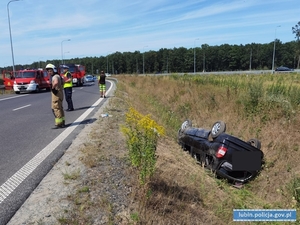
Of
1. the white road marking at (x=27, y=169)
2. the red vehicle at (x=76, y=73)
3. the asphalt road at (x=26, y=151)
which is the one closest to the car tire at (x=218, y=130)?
the asphalt road at (x=26, y=151)

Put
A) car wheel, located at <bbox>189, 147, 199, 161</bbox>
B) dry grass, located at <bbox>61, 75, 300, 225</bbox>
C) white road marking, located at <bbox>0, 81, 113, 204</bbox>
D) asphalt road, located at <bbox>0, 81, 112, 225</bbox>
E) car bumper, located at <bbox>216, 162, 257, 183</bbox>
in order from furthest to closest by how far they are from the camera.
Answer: car wheel, located at <bbox>189, 147, 199, 161</bbox>
car bumper, located at <bbox>216, 162, 257, 183</bbox>
white road marking, located at <bbox>0, 81, 113, 204</bbox>
asphalt road, located at <bbox>0, 81, 112, 225</bbox>
dry grass, located at <bbox>61, 75, 300, 225</bbox>

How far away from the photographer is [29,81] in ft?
77.0

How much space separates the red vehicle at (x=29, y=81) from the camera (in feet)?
76.2

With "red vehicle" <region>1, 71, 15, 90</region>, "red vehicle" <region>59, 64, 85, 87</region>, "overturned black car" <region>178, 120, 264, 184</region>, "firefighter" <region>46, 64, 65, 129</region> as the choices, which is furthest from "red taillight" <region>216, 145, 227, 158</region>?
"red vehicle" <region>59, 64, 85, 87</region>

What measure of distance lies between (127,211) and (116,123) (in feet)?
16.7

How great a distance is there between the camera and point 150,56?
120 metres

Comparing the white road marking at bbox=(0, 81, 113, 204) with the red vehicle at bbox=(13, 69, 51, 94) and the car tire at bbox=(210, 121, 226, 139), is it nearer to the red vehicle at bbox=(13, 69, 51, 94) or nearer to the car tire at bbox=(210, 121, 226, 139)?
the car tire at bbox=(210, 121, 226, 139)

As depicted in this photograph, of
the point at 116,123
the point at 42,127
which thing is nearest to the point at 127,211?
the point at 116,123

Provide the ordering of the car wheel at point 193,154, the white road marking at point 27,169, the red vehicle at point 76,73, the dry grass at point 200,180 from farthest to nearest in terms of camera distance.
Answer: the red vehicle at point 76,73, the car wheel at point 193,154, the white road marking at point 27,169, the dry grass at point 200,180

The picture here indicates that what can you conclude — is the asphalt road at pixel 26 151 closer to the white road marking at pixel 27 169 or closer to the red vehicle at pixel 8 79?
the white road marking at pixel 27 169

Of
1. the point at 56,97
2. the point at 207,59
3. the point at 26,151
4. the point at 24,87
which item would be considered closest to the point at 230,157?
the point at 26,151

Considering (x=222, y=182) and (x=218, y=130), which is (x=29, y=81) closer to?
(x=218, y=130)

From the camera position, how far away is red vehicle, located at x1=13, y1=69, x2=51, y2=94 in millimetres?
23234

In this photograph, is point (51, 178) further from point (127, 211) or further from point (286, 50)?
point (286, 50)
